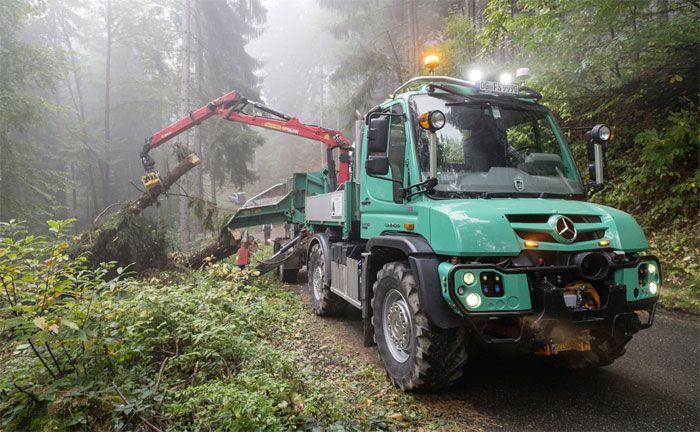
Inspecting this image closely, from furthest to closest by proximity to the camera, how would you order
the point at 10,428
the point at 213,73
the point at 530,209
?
1. the point at 213,73
2. the point at 530,209
3. the point at 10,428

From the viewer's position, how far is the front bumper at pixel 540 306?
2977 mm

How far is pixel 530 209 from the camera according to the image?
3270 mm

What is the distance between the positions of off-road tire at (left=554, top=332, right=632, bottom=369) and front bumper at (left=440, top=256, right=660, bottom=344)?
1.43 feet

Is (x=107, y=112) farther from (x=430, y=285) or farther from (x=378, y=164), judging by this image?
(x=430, y=285)

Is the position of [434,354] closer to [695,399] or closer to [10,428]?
[695,399]

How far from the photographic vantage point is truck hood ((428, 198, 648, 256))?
3.09 metres

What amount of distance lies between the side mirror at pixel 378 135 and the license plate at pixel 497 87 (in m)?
1.19

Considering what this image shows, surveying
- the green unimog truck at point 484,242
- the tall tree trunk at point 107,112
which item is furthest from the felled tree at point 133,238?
the tall tree trunk at point 107,112

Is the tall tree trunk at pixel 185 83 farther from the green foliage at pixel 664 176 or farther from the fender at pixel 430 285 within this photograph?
the green foliage at pixel 664 176

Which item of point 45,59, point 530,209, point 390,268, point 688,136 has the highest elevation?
point 45,59

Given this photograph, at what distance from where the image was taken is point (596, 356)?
3.88 metres

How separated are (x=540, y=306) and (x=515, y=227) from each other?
2.09 feet

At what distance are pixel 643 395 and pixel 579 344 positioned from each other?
1048mm

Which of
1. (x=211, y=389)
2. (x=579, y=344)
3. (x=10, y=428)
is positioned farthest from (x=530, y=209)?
(x=10, y=428)
